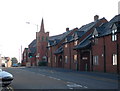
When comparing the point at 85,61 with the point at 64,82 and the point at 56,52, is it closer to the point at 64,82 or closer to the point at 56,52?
the point at 56,52

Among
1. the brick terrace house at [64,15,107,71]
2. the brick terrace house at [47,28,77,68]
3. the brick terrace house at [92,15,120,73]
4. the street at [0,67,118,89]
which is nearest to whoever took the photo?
the street at [0,67,118,89]

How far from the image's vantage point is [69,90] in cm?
1357

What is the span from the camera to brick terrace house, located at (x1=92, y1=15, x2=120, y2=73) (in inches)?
1199

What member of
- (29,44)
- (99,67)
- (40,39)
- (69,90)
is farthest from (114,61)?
(29,44)

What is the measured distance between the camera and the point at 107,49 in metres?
32.8

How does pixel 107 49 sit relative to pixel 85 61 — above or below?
above

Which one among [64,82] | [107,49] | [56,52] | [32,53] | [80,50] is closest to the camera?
[64,82]

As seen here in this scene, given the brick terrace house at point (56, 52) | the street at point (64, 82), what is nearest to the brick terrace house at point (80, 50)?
the brick terrace house at point (56, 52)

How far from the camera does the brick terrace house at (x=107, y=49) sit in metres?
30.5

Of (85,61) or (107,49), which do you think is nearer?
(107,49)

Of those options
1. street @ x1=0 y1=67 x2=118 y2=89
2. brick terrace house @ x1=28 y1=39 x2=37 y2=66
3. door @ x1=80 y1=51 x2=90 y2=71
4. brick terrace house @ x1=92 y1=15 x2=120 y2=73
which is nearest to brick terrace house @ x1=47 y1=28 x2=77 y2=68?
door @ x1=80 y1=51 x2=90 y2=71

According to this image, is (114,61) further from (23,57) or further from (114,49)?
(23,57)

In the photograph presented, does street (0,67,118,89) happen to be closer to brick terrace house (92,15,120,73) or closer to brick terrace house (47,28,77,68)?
brick terrace house (92,15,120,73)

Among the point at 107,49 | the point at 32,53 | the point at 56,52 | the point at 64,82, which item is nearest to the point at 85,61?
the point at 107,49
